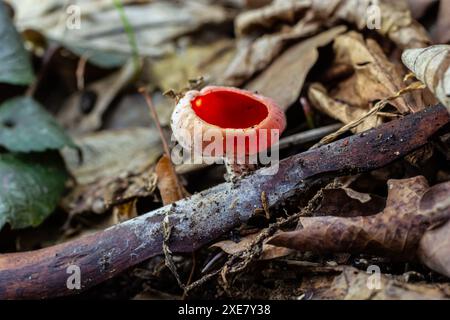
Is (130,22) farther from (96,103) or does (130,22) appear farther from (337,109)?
(337,109)

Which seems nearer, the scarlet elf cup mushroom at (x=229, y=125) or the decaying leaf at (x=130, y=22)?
the scarlet elf cup mushroom at (x=229, y=125)

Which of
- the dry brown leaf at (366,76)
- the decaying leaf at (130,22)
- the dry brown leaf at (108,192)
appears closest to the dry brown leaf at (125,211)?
the dry brown leaf at (108,192)

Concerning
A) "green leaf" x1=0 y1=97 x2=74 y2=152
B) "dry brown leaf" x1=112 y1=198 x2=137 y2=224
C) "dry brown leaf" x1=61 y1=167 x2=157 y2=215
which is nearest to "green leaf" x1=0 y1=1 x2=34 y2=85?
"green leaf" x1=0 y1=97 x2=74 y2=152

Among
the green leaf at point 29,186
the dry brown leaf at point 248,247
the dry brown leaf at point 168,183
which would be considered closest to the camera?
the dry brown leaf at point 248,247

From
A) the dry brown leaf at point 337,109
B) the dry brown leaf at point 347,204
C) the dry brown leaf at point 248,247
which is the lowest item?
the dry brown leaf at point 248,247

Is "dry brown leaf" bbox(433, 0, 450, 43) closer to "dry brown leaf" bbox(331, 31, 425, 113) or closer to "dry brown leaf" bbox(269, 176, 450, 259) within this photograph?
"dry brown leaf" bbox(331, 31, 425, 113)

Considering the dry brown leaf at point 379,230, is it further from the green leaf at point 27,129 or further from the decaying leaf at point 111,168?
the green leaf at point 27,129
